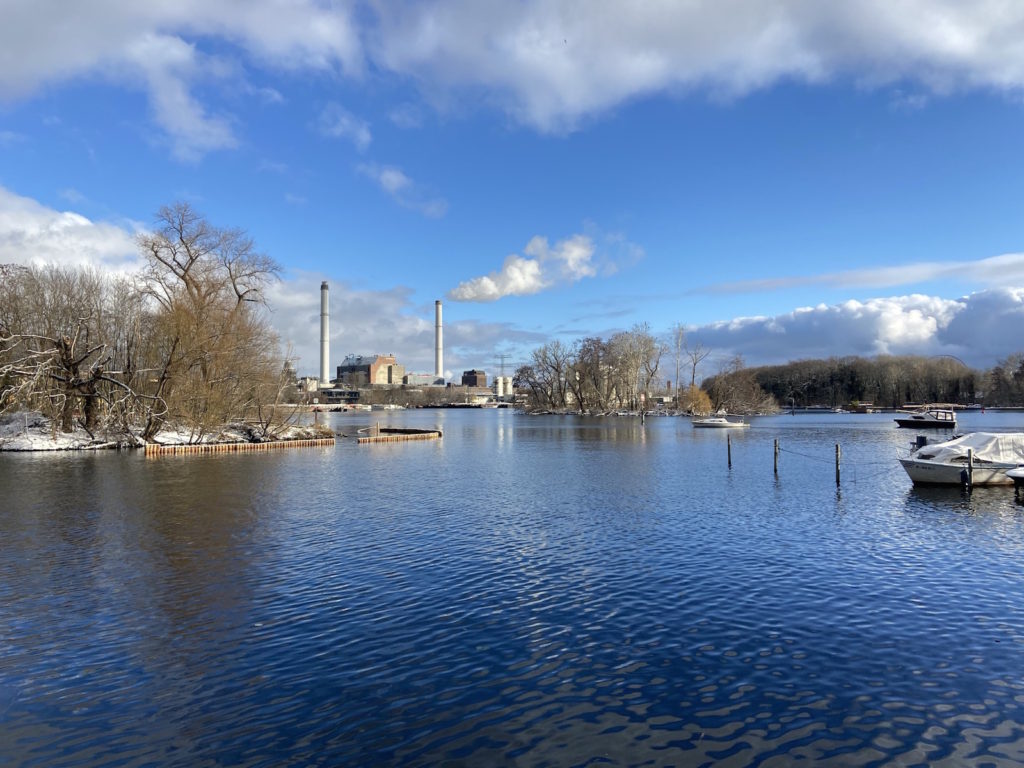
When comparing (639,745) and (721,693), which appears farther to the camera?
(721,693)

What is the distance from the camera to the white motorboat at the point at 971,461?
91.3ft

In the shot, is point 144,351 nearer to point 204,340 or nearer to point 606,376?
point 204,340

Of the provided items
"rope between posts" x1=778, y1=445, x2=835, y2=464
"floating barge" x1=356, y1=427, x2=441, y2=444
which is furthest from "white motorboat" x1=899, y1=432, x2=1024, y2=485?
"floating barge" x1=356, y1=427, x2=441, y2=444

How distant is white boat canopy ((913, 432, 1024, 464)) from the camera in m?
28.5

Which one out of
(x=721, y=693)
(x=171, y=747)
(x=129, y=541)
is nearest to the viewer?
(x=171, y=747)

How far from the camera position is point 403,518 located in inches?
839

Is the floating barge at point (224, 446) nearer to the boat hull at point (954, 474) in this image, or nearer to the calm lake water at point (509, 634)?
the calm lake water at point (509, 634)

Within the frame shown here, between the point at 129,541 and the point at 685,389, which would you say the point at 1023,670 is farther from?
the point at 685,389

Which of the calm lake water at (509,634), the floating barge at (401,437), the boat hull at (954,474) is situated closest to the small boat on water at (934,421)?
the boat hull at (954,474)

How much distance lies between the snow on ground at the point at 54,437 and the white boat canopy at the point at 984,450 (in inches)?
1845

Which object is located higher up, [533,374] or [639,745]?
[533,374]

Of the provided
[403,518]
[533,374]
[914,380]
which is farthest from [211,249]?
[914,380]

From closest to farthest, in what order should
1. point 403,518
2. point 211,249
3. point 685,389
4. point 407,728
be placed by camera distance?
point 407,728 → point 403,518 → point 211,249 → point 685,389

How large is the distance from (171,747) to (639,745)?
208 inches
